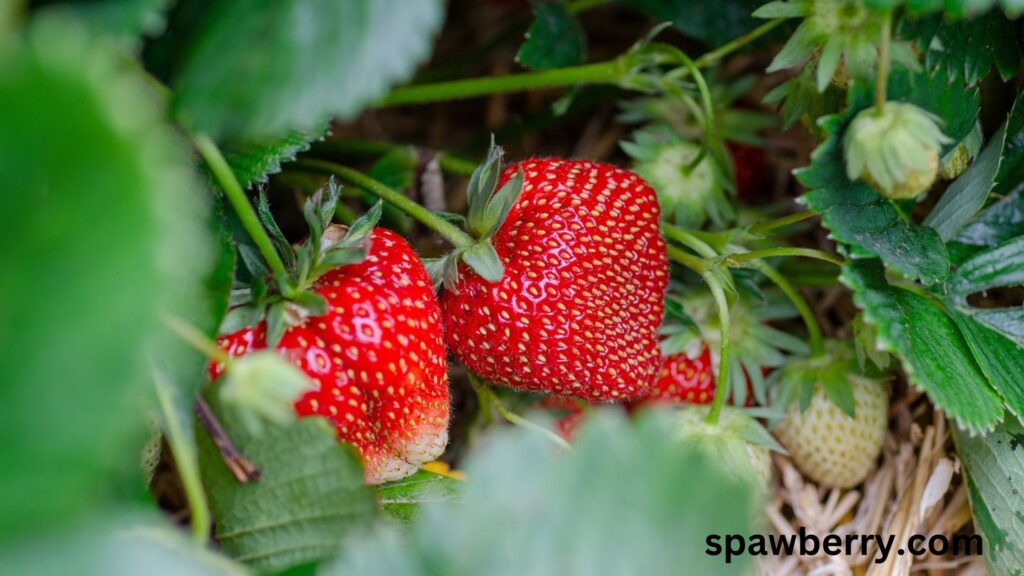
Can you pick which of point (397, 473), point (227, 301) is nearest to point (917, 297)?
point (397, 473)

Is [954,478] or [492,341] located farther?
[954,478]

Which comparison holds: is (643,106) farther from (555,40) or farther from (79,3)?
(79,3)

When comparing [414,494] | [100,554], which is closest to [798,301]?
[414,494]

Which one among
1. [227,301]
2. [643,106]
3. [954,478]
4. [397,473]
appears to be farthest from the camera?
[643,106]

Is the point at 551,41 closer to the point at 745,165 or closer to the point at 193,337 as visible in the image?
the point at 745,165

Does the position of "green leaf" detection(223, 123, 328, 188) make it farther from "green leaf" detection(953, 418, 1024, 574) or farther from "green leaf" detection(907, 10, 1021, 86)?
Answer: "green leaf" detection(953, 418, 1024, 574)

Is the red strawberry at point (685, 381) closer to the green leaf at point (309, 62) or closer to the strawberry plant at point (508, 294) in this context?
the strawberry plant at point (508, 294)

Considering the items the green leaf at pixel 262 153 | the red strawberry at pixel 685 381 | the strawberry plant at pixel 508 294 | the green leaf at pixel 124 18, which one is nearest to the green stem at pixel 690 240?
the strawberry plant at pixel 508 294
